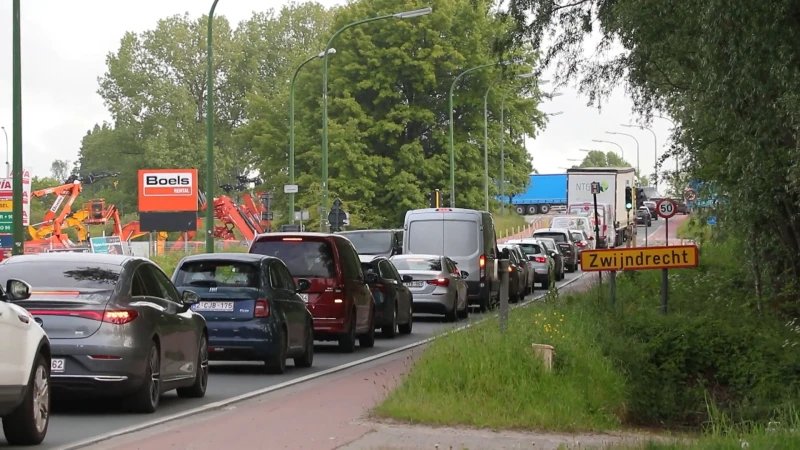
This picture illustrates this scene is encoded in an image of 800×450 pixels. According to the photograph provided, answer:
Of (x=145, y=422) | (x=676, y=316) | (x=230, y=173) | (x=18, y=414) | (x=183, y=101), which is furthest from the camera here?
(x=230, y=173)

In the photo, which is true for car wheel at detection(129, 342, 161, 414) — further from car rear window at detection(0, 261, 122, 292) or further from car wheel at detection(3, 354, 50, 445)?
car wheel at detection(3, 354, 50, 445)

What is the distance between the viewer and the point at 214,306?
19.3 m

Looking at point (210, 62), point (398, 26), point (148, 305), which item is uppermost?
point (398, 26)

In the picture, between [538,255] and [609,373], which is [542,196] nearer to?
[538,255]

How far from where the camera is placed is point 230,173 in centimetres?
10188

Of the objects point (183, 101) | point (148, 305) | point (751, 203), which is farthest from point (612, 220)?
point (148, 305)

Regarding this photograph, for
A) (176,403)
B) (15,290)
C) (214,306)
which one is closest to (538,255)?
(214,306)

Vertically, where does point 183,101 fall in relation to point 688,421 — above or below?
above

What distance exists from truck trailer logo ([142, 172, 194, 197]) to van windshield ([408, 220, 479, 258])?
35.5 m

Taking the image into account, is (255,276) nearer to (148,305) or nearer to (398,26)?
(148,305)

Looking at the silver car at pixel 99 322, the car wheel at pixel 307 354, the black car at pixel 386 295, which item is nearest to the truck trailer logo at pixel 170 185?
the black car at pixel 386 295

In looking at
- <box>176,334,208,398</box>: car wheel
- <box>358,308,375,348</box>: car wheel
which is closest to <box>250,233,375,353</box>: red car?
<box>358,308,375,348</box>: car wheel

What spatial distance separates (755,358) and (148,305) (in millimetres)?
9604

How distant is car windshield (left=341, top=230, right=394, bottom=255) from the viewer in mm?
38188
